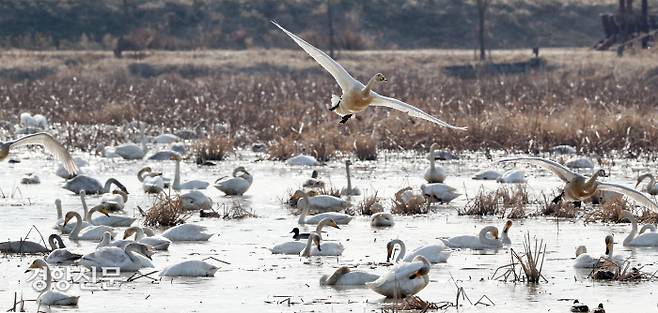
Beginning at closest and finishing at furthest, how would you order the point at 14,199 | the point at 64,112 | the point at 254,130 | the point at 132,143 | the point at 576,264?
the point at 576,264 → the point at 14,199 → the point at 132,143 → the point at 254,130 → the point at 64,112

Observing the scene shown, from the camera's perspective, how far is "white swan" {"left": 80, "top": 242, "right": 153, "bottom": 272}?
12.8 m

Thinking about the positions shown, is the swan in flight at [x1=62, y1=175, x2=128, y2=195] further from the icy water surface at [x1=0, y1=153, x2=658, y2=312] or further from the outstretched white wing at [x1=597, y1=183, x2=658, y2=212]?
the outstretched white wing at [x1=597, y1=183, x2=658, y2=212]

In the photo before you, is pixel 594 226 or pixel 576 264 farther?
pixel 594 226

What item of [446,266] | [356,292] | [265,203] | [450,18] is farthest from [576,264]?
[450,18]

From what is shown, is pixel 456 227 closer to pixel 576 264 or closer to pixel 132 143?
pixel 576 264

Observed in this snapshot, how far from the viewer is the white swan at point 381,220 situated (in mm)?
16109

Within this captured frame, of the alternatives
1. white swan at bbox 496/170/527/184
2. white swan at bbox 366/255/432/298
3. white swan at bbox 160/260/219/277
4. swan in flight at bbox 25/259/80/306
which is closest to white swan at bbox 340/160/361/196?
white swan at bbox 496/170/527/184

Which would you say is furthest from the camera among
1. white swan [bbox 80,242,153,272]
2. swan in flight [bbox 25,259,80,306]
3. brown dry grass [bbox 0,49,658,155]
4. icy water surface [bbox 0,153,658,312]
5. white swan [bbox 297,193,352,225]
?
brown dry grass [bbox 0,49,658,155]

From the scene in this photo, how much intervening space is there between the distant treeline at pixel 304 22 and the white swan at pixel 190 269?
4343 cm

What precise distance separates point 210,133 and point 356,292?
54.3 ft

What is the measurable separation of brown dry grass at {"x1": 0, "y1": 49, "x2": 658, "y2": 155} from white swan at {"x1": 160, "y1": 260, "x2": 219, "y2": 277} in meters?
11.9

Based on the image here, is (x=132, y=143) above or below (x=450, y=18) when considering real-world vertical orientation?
below

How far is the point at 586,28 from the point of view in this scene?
6456 cm

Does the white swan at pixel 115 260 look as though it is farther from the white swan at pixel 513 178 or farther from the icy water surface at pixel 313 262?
the white swan at pixel 513 178
